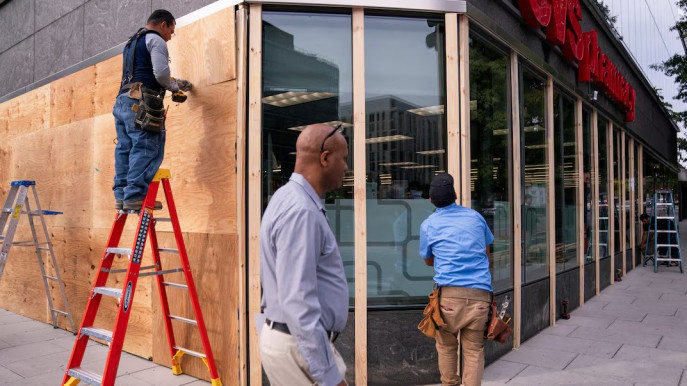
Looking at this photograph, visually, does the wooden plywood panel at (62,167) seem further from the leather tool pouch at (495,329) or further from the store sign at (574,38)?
the store sign at (574,38)

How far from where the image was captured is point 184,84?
4.83 metres

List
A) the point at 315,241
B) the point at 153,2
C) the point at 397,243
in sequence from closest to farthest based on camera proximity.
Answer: the point at 315,241, the point at 397,243, the point at 153,2

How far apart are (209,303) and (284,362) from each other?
3000 mm

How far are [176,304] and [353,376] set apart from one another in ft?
6.25

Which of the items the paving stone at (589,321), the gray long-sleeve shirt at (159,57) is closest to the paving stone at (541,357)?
the paving stone at (589,321)

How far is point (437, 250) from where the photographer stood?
12.6ft

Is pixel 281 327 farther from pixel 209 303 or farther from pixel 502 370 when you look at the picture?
pixel 502 370

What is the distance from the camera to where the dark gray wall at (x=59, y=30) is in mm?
5668

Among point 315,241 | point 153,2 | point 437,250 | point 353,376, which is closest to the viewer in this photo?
point 315,241

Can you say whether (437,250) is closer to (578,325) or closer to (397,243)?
(397,243)

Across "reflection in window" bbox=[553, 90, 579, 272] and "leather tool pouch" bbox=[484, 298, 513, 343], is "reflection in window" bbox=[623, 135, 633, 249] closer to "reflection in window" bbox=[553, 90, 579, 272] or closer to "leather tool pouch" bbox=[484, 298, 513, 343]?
"reflection in window" bbox=[553, 90, 579, 272]

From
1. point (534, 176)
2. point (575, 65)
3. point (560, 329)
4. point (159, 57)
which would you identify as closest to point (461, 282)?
point (159, 57)

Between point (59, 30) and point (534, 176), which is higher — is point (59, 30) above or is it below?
above

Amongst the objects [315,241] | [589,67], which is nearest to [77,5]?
[315,241]
